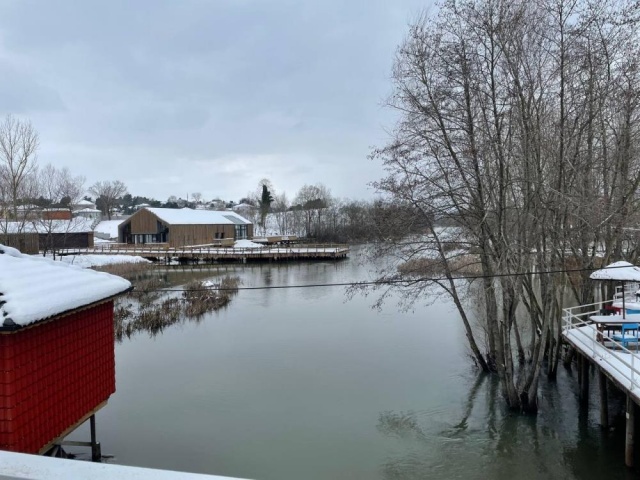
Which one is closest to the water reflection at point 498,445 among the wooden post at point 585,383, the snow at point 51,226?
the wooden post at point 585,383

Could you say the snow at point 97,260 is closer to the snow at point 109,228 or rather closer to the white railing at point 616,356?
the snow at point 109,228

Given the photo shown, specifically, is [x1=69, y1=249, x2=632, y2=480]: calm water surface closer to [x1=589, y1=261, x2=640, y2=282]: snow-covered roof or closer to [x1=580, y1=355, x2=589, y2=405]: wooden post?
[x1=580, y1=355, x2=589, y2=405]: wooden post

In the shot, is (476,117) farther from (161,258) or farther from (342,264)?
(161,258)

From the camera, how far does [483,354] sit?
15.4 metres

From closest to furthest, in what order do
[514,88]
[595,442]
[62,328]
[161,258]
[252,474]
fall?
[62,328] → [252,474] → [595,442] → [514,88] → [161,258]

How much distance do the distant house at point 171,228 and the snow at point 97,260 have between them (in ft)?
29.6

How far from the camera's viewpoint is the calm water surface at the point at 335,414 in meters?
9.38

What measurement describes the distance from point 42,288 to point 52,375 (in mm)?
1273

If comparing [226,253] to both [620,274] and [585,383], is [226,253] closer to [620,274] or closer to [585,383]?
[585,383]

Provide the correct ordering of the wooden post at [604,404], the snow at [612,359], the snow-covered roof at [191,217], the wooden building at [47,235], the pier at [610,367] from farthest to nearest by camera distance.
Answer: the snow-covered roof at [191,217] → the wooden building at [47,235] → the wooden post at [604,404] → the pier at [610,367] → the snow at [612,359]

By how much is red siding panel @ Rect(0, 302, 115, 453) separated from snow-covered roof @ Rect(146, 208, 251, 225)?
51.2 metres

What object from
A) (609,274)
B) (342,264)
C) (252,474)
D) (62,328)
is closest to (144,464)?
(252,474)

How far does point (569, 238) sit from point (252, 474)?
9870 mm

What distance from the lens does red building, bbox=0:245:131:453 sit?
5.60 meters
